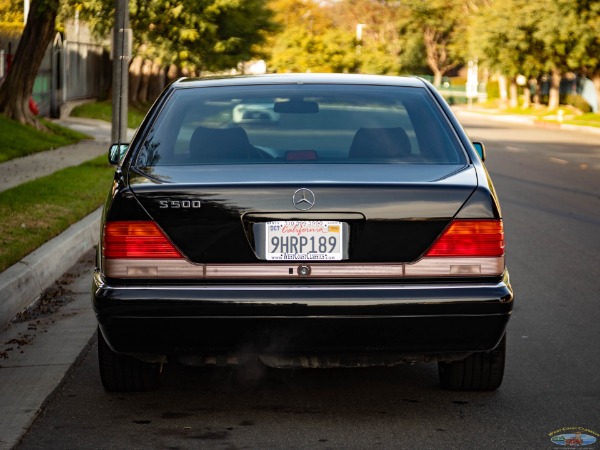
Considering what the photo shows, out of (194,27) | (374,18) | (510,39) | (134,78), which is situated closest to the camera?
(194,27)

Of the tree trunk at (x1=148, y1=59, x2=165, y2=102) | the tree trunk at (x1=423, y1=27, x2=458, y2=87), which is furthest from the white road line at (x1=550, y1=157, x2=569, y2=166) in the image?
the tree trunk at (x1=423, y1=27, x2=458, y2=87)

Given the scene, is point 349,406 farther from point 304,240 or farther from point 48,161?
point 48,161

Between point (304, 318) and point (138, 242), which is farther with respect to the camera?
point (138, 242)

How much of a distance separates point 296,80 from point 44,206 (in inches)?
270

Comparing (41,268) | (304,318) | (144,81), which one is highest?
(304,318)

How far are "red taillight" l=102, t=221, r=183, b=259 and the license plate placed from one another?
40 centimetres

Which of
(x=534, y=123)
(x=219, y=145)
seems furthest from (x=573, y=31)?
(x=219, y=145)

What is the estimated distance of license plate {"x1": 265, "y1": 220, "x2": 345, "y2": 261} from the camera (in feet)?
16.7

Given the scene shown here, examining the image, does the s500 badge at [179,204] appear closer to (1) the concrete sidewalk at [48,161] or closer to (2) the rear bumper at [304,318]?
(2) the rear bumper at [304,318]

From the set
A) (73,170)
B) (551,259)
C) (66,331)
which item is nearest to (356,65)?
(73,170)

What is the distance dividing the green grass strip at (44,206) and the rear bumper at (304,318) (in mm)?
3696

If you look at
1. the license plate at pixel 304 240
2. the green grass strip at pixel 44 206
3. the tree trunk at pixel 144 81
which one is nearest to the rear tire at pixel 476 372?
the license plate at pixel 304 240

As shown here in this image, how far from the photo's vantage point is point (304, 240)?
5.08 m

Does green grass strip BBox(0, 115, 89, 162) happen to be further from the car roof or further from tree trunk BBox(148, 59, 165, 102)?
tree trunk BBox(148, 59, 165, 102)
